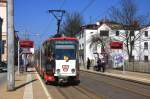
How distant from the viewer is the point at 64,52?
30.6 m

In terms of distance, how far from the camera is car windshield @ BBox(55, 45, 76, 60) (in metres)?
30.5

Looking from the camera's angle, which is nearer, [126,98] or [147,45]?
[126,98]

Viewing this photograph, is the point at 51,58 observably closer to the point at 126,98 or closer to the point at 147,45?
the point at 126,98

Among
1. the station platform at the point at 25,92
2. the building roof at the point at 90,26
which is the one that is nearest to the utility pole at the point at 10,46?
the station platform at the point at 25,92

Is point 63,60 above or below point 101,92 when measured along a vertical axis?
above

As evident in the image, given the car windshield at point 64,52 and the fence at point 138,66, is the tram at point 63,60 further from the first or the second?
the fence at point 138,66

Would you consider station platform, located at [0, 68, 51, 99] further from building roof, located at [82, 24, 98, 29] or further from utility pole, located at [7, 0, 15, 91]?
building roof, located at [82, 24, 98, 29]

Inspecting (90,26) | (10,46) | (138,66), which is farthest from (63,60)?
(90,26)

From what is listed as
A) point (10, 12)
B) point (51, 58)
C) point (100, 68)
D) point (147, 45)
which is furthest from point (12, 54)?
point (147, 45)

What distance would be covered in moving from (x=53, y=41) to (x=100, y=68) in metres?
29.9

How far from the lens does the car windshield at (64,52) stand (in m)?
30.5

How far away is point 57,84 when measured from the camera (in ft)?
109

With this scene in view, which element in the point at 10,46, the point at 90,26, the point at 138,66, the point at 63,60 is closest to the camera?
the point at 10,46

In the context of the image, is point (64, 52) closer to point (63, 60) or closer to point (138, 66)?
point (63, 60)
